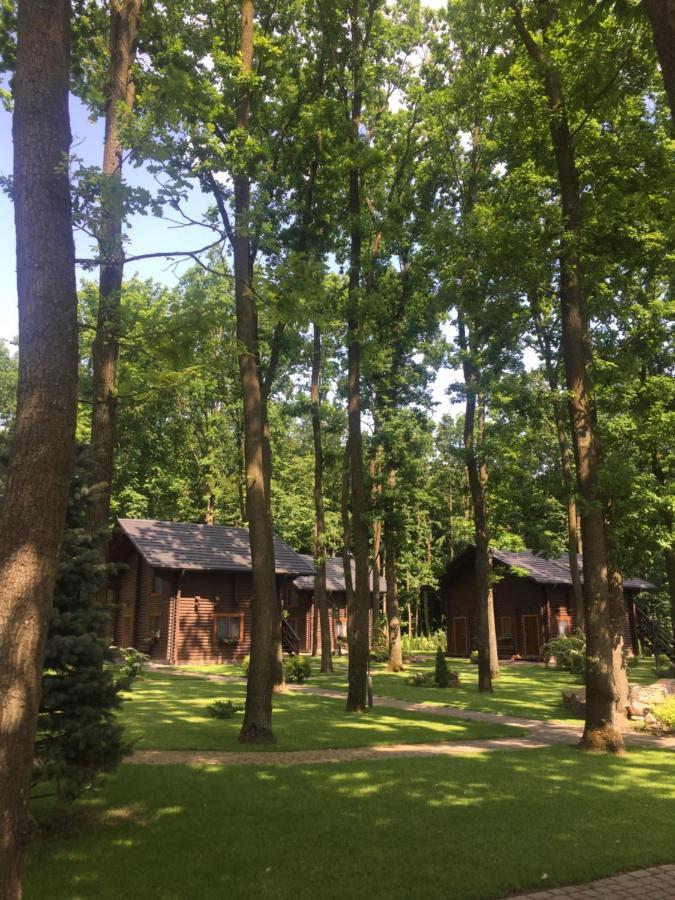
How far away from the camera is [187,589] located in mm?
31875

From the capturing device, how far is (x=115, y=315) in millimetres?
8672

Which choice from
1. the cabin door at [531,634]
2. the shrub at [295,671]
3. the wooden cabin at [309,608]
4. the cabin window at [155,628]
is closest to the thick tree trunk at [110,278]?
the shrub at [295,671]

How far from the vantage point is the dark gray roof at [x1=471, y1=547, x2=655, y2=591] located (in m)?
35.9

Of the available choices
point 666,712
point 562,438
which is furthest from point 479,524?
point 666,712

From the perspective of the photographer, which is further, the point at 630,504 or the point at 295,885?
the point at 630,504

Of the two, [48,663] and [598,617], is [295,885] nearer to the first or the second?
[48,663]

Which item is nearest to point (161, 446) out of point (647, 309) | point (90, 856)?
point (647, 309)

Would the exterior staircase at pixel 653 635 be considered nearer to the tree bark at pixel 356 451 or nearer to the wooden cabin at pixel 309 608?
the wooden cabin at pixel 309 608

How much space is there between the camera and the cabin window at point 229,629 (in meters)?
32.3

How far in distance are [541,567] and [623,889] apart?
34202mm

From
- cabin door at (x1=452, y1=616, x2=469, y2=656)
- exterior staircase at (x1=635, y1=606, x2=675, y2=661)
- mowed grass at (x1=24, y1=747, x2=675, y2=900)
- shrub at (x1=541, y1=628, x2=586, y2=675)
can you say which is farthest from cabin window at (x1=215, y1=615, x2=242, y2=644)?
mowed grass at (x1=24, y1=747, x2=675, y2=900)

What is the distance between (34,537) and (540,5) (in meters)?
13.7

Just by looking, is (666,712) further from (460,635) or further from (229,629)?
(460,635)

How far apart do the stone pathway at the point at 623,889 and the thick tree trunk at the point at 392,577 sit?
16334 millimetres
